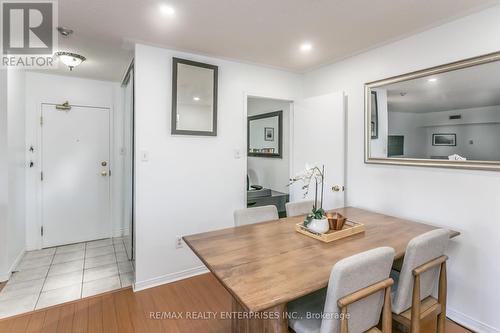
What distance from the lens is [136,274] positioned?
260cm

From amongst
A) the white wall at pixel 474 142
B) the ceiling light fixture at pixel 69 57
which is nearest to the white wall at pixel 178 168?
the ceiling light fixture at pixel 69 57

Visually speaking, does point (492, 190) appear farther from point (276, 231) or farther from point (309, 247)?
point (276, 231)

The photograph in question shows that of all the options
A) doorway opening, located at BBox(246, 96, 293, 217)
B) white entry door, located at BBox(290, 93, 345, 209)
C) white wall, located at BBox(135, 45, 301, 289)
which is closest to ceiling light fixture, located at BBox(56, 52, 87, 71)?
white wall, located at BBox(135, 45, 301, 289)

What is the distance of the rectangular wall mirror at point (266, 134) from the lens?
4.07 meters

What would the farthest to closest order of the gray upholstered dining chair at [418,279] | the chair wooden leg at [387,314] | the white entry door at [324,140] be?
the white entry door at [324,140] → the gray upholstered dining chair at [418,279] → the chair wooden leg at [387,314]

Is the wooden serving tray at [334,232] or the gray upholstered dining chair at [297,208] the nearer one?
the wooden serving tray at [334,232]

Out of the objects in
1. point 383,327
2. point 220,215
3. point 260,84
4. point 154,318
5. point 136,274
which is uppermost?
point 260,84

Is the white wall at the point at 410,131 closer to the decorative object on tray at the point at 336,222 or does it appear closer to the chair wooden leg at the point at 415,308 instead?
the decorative object on tray at the point at 336,222

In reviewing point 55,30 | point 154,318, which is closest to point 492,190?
point 154,318

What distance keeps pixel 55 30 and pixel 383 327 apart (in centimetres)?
327

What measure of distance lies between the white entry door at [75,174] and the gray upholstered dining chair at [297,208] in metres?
2.97

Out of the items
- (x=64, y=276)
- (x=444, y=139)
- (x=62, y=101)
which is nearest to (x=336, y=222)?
(x=444, y=139)

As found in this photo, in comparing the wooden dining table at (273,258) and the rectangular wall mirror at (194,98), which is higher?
the rectangular wall mirror at (194,98)

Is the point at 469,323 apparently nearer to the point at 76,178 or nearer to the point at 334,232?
the point at 334,232
